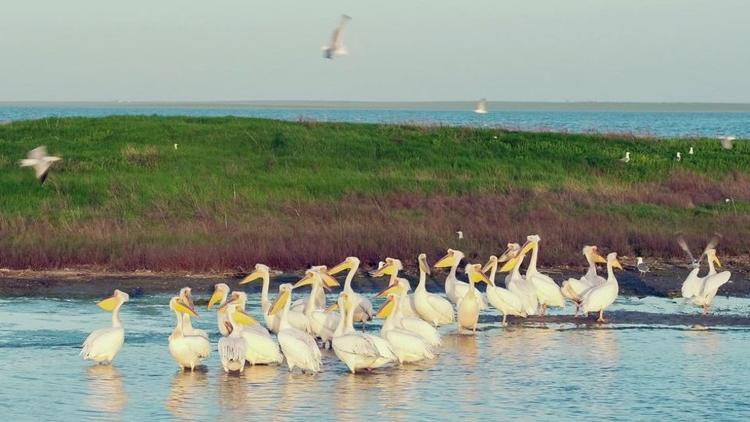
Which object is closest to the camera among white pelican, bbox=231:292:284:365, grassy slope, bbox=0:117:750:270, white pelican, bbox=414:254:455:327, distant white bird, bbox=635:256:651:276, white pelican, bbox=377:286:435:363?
white pelican, bbox=231:292:284:365

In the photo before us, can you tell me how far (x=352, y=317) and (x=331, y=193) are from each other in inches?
410

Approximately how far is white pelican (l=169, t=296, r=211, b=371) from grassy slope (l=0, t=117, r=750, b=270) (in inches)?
226

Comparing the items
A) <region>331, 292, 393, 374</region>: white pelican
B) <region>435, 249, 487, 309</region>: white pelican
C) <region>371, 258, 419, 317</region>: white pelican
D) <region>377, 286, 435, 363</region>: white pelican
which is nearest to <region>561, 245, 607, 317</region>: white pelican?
<region>435, 249, 487, 309</region>: white pelican

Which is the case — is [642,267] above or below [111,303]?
below

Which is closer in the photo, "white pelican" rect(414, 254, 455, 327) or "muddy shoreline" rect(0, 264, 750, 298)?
"white pelican" rect(414, 254, 455, 327)

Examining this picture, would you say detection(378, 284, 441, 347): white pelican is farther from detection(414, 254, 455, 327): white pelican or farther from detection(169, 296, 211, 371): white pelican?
detection(169, 296, 211, 371): white pelican

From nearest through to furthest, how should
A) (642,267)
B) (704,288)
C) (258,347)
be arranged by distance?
(258,347) < (704,288) < (642,267)

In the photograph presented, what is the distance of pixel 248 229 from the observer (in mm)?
19047

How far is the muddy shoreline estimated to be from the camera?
52.7 ft

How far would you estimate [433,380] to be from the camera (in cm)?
1120

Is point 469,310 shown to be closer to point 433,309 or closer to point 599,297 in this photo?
point 433,309

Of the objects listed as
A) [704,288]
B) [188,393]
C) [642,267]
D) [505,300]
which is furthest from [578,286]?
[188,393]

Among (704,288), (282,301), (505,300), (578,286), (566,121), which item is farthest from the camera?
(566,121)

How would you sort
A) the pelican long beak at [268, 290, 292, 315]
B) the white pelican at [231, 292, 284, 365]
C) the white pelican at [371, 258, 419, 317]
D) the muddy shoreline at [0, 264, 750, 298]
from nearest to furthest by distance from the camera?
1. the white pelican at [231, 292, 284, 365]
2. the pelican long beak at [268, 290, 292, 315]
3. the white pelican at [371, 258, 419, 317]
4. the muddy shoreline at [0, 264, 750, 298]
